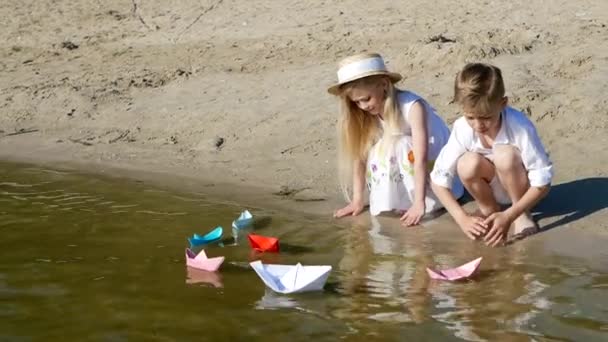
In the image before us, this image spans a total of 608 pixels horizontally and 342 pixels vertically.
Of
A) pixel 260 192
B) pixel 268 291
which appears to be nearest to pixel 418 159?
pixel 260 192

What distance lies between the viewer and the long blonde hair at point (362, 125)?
5.35 meters

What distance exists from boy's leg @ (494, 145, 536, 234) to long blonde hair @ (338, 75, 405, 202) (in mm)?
680

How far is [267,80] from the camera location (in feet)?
27.6

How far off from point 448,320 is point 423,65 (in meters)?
4.31

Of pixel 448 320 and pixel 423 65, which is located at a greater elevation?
pixel 423 65

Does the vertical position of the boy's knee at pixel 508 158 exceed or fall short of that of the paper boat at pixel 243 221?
it exceeds it

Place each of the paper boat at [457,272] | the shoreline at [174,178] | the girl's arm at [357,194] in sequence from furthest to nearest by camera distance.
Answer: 1. the shoreline at [174,178]
2. the girl's arm at [357,194]
3. the paper boat at [457,272]

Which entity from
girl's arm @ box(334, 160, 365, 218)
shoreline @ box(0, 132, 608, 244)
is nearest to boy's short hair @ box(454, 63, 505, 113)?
shoreline @ box(0, 132, 608, 244)

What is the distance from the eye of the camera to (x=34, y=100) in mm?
8930

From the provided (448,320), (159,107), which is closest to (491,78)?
(448,320)

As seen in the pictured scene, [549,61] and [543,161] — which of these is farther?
[549,61]

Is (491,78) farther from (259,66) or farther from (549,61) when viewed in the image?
(259,66)

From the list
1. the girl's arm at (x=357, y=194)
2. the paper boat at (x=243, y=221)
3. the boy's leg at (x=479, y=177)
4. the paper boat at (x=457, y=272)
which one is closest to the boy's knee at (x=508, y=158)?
the boy's leg at (x=479, y=177)

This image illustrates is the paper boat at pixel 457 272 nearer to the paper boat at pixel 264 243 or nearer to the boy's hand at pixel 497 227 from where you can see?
the boy's hand at pixel 497 227
